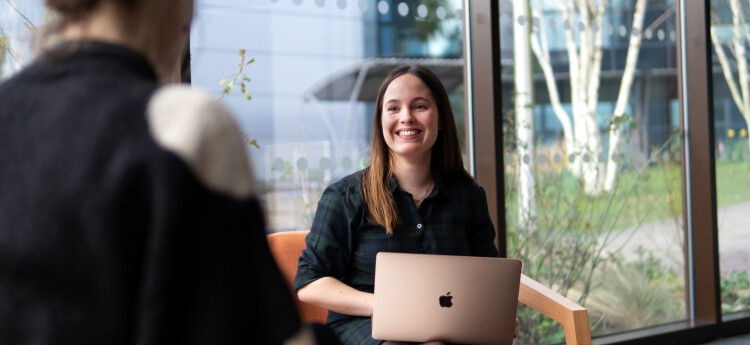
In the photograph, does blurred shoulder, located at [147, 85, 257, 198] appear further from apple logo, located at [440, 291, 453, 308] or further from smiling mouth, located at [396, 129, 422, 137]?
smiling mouth, located at [396, 129, 422, 137]

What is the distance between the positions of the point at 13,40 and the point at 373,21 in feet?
4.41

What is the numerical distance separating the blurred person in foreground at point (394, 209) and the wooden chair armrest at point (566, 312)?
0.20 metres

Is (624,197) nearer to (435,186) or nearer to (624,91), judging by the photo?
(624,91)

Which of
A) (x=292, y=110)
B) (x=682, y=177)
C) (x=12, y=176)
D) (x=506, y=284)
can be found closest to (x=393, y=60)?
(x=292, y=110)

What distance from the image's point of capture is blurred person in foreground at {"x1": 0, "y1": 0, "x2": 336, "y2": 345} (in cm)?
53

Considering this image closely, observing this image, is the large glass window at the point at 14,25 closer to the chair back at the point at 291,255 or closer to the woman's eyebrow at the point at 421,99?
the chair back at the point at 291,255

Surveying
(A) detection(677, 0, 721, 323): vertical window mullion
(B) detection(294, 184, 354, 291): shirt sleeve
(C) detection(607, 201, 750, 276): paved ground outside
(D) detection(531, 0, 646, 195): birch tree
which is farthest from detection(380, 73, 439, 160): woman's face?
(A) detection(677, 0, 721, 323): vertical window mullion

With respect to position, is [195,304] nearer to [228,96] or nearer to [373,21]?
[228,96]

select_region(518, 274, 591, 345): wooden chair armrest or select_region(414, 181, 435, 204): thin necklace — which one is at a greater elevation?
select_region(414, 181, 435, 204): thin necklace

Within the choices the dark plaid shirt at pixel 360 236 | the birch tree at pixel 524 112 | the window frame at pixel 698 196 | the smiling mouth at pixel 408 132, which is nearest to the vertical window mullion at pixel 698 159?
the window frame at pixel 698 196

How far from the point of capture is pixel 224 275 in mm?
546

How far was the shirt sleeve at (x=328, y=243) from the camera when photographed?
1.90 metres

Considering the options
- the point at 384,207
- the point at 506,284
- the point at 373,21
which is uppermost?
the point at 373,21

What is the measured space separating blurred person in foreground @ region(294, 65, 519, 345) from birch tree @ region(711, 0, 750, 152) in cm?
245
